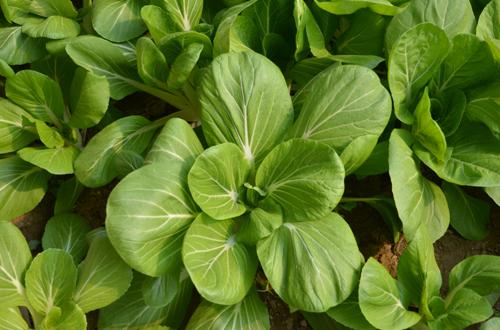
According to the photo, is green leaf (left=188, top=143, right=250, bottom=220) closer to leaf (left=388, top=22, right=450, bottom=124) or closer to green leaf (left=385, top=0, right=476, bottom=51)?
leaf (left=388, top=22, right=450, bottom=124)

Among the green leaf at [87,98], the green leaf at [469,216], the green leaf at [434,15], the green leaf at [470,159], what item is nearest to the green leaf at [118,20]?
the green leaf at [87,98]

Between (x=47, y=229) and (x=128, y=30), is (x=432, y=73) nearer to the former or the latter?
(x=128, y=30)

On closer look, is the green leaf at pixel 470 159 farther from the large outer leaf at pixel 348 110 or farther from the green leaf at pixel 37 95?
the green leaf at pixel 37 95

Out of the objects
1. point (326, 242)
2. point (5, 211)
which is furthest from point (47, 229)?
point (326, 242)

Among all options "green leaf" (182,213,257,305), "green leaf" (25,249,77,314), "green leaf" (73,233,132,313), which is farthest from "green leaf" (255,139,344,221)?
"green leaf" (25,249,77,314)

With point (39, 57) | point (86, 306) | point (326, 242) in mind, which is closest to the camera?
point (326, 242)
